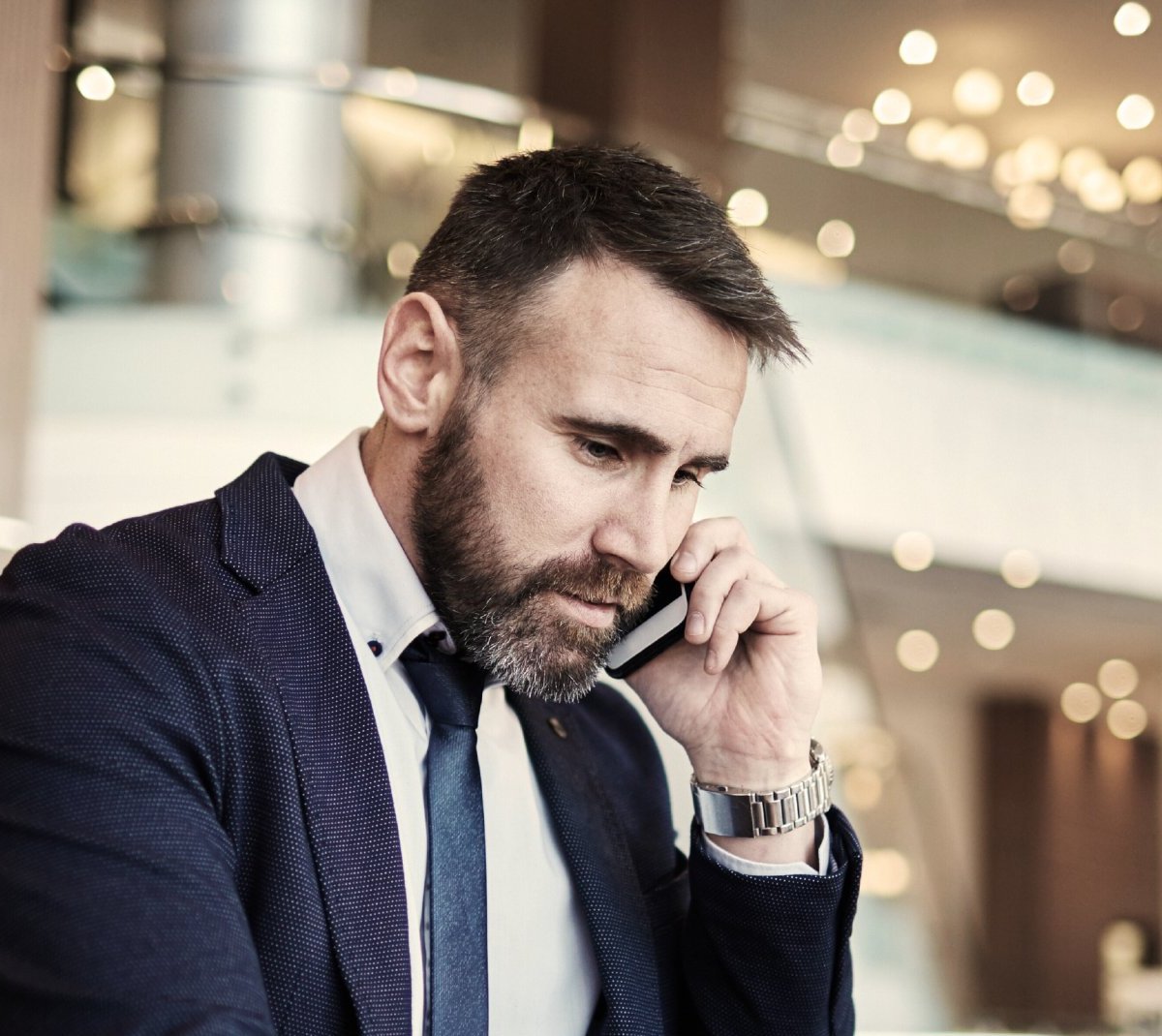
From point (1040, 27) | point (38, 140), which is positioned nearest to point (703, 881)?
point (38, 140)

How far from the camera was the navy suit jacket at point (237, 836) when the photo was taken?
1.04 meters

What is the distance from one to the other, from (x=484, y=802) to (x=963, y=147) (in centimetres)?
1023

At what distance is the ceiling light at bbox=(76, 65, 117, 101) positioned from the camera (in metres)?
6.76

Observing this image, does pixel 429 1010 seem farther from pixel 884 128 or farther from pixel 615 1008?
pixel 884 128

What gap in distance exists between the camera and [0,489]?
11.4 feet

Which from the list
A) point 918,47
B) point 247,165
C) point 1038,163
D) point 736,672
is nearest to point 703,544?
point 736,672

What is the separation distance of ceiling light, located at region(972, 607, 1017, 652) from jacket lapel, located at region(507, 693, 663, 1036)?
10776 millimetres

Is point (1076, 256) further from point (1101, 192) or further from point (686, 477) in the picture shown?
point (686, 477)

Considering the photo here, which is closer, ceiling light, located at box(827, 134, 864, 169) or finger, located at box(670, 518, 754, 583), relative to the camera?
finger, located at box(670, 518, 754, 583)

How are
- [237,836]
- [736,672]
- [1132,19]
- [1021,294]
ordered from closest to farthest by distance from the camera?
[237,836] → [736,672] → [1132,19] → [1021,294]

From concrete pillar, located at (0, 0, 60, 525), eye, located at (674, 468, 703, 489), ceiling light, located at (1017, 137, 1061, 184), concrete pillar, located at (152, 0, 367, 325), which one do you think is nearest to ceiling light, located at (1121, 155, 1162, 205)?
ceiling light, located at (1017, 137, 1061, 184)

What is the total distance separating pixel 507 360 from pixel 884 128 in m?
9.71

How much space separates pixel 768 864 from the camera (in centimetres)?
157

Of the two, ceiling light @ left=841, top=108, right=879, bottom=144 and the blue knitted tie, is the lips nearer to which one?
the blue knitted tie
